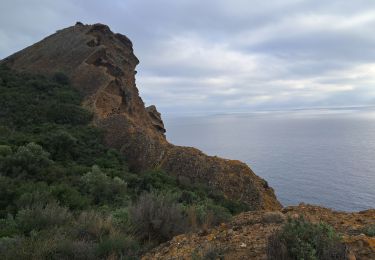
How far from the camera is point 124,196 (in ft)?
43.5

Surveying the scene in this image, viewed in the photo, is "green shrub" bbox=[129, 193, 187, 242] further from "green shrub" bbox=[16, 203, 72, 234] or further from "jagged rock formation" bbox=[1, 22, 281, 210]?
"jagged rock formation" bbox=[1, 22, 281, 210]

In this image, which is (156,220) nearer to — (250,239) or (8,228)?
(250,239)

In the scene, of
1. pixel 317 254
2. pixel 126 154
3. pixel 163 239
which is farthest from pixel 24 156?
pixel 317 254

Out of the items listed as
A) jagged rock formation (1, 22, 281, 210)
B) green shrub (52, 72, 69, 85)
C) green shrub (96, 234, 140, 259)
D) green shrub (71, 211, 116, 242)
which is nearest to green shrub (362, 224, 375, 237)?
green shrub (96, 234, 140, 259)

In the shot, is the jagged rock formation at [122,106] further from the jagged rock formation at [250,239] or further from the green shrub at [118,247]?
the green shrub at [118,247]

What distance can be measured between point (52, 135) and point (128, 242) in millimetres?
14379

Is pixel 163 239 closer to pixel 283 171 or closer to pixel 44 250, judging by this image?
pixel 44 250

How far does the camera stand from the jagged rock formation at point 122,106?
59.4 ft

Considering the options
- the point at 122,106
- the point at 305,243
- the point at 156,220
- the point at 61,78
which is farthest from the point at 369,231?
the point at 61,78

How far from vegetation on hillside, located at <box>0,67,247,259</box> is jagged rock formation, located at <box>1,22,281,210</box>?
1.14 meters

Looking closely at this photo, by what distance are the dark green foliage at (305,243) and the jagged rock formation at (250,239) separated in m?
0.19

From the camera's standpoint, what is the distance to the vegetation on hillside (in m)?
6.60

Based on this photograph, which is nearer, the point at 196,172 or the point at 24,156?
the point at 24,156

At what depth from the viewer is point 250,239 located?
19.5 ft
